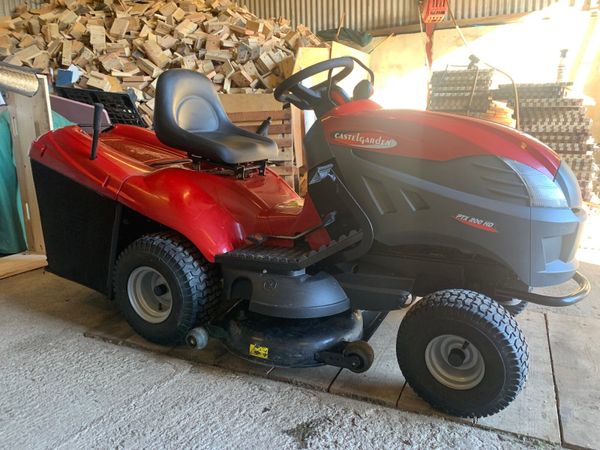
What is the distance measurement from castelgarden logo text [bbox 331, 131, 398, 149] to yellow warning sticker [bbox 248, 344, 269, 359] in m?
0.85

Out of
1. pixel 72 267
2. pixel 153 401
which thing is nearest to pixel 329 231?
pixel 153 401

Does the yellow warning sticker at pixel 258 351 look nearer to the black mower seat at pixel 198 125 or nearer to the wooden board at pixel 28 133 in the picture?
the black mower seat at pixel 198 125

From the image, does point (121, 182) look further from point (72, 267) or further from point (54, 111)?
point (54, 111)

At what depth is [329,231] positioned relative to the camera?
1891mm

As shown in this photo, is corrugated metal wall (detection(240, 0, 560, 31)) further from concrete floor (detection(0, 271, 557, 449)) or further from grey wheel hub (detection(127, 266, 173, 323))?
concrete floor (detection(0, 271, 557, 449))

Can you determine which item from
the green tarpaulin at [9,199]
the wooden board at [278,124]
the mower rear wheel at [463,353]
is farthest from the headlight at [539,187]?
the wooden board at [278,124]

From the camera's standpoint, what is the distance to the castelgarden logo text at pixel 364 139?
1.70 m

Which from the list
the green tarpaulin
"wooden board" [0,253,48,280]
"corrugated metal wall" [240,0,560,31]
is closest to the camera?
"wooden board" [0,253,48,280]

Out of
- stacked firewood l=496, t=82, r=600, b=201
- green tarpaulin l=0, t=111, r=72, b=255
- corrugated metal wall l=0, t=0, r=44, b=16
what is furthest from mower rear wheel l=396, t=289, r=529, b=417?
corrugated metal wall l=0, t=0, r=44, b=16

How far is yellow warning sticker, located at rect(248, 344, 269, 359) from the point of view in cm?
189

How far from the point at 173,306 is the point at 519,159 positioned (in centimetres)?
145

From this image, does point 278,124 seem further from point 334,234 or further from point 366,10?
point 366,10

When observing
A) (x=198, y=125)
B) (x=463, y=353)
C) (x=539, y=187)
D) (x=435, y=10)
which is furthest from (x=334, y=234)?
(x=435, y=10)

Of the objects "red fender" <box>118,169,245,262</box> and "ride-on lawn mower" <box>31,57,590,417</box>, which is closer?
"ride-on lawn mower" <box>31,57,590,417</box>
